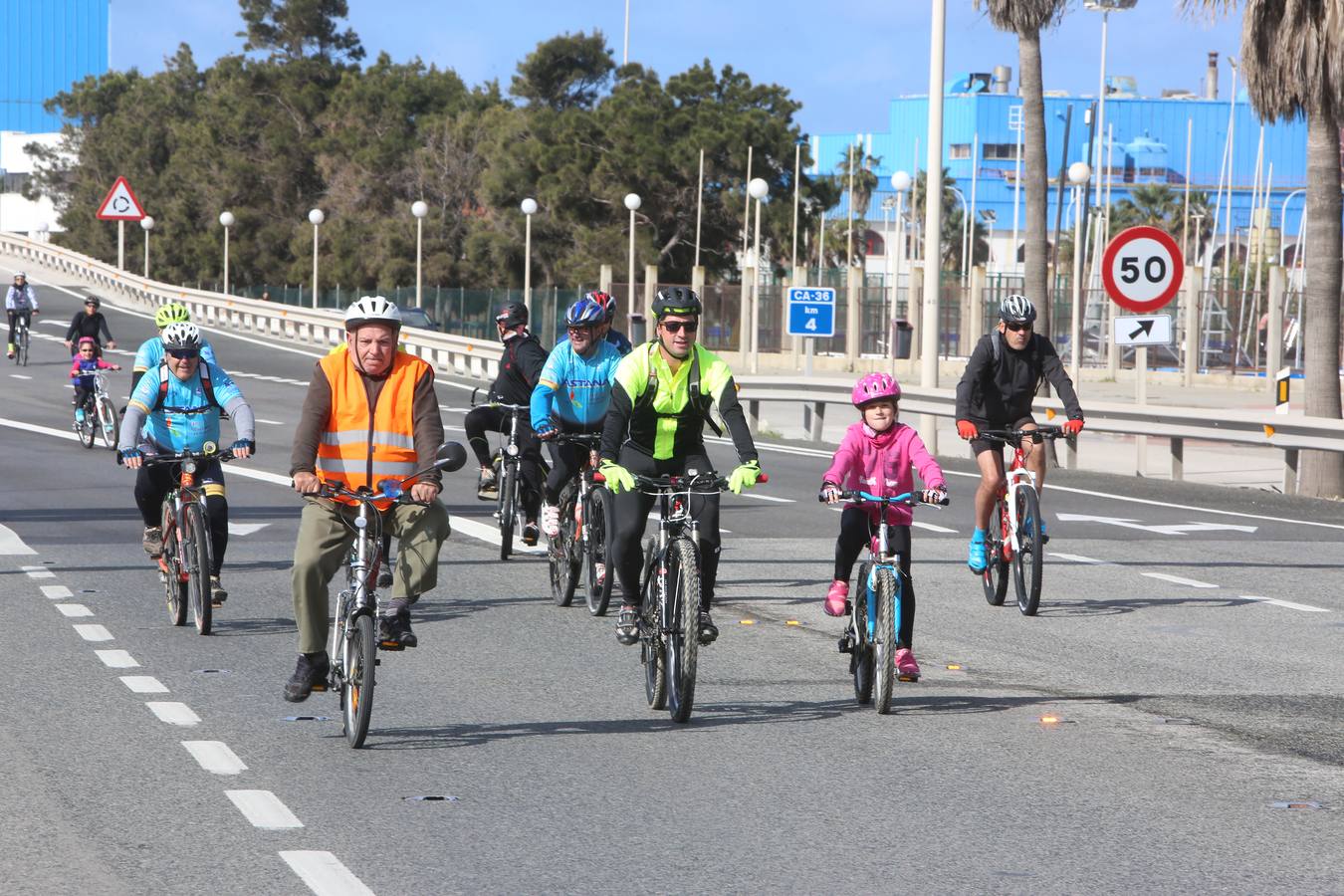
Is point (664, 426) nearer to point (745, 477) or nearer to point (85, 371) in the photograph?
point (745, 477)

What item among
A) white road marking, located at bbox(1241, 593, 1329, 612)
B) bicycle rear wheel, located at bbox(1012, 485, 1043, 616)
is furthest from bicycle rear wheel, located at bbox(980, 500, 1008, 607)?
white road marking, located at bbox(1241, 593, 1329, 612)

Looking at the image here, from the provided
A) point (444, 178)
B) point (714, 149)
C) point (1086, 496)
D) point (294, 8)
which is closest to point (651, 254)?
point (714, 149)

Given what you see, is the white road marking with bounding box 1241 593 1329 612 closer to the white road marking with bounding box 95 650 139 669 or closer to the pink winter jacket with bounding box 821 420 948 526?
the pink winter jacket with bounding box 821 420 948 526

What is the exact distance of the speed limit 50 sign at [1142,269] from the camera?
20.0m

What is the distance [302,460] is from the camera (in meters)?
7.62

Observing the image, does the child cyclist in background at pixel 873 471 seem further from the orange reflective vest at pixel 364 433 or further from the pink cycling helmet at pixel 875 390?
the orange reflective vest at pixel 364 433

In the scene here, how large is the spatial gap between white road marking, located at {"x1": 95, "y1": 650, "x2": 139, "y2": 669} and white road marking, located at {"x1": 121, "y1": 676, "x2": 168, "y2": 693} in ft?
1.13

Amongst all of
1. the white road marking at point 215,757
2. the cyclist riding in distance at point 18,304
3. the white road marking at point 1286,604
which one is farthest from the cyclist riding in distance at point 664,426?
the cyclist riding in distance at point 18,304

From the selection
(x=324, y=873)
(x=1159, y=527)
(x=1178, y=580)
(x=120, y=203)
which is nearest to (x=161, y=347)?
(x=324, y=873)

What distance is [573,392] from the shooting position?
12203mm

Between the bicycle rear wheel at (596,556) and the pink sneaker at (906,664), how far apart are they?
2.76 m

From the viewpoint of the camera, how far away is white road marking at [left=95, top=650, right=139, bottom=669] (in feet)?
31.9

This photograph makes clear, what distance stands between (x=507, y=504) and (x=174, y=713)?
5834 mm

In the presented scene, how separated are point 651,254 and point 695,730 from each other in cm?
5317
